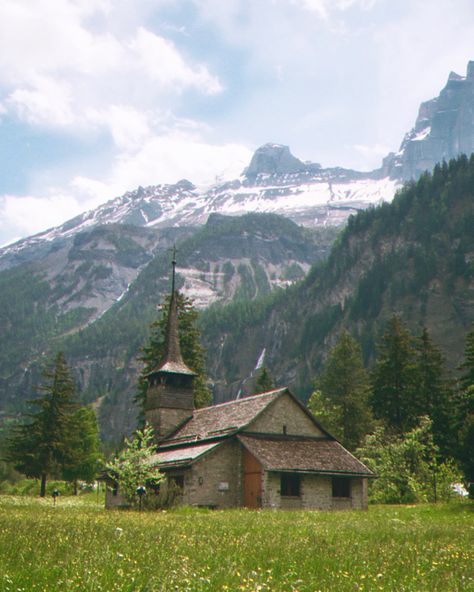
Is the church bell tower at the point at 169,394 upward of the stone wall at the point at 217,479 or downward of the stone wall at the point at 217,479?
upward

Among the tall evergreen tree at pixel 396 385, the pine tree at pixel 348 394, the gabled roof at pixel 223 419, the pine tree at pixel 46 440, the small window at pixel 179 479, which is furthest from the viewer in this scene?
the pine tree at pixel 348 394

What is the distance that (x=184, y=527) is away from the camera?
17656mm

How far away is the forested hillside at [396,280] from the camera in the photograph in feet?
444

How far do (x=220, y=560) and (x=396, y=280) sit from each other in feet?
471

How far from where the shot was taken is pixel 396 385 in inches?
2270

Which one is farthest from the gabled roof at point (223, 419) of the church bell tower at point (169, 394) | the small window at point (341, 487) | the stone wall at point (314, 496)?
the small window at point (341, 487)

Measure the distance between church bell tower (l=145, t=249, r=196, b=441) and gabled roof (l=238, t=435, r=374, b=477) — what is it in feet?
36.3

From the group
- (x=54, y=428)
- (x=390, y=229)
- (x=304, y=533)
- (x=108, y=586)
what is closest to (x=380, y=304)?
(x=390, y=229)

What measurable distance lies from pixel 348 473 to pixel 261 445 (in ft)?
17.8

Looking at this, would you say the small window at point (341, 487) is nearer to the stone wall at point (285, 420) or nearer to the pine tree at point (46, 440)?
Answer: the stone wall at point (285, 420)

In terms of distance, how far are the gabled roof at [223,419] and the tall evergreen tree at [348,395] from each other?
22.1 m

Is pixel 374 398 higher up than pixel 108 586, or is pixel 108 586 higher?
pixel 374 398

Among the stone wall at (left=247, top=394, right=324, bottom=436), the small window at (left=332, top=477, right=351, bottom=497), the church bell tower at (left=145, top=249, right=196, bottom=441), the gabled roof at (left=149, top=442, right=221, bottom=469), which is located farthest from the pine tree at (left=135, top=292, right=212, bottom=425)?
the small window at (left=332, top=477, right=351, bottom=497)

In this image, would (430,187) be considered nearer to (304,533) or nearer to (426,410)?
(426,410)
